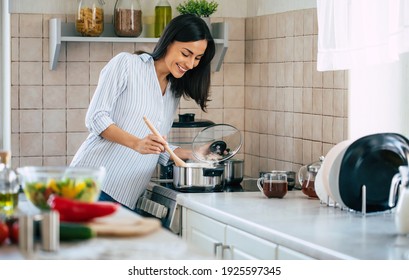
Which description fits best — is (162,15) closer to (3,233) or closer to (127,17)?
(127,17)

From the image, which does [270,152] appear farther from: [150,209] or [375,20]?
[375,20]

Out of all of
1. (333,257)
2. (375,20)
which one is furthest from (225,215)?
(375,20)

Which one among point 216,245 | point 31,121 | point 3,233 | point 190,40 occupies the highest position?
point 190,40

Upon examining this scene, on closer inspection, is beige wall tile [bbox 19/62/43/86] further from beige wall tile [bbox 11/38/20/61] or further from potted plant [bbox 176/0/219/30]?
potted plant [bbox 176/0/219/30]

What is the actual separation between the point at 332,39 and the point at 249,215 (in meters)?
0.92

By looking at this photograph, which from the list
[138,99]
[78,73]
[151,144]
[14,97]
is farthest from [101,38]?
[151,144]

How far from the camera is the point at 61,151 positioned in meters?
3.89

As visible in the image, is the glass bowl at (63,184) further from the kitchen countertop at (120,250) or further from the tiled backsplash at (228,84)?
the tiled backsplash at (228,84)

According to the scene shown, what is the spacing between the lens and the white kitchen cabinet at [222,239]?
2455mm

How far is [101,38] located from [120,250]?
2295 mm

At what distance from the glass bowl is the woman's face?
1333mm

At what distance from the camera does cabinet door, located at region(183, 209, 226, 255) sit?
9.07 feet

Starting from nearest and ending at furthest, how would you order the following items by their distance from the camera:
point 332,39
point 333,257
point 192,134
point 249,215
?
point 333,257 → point 249,215 → point 332,39 → point 192,134

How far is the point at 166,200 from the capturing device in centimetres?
328
